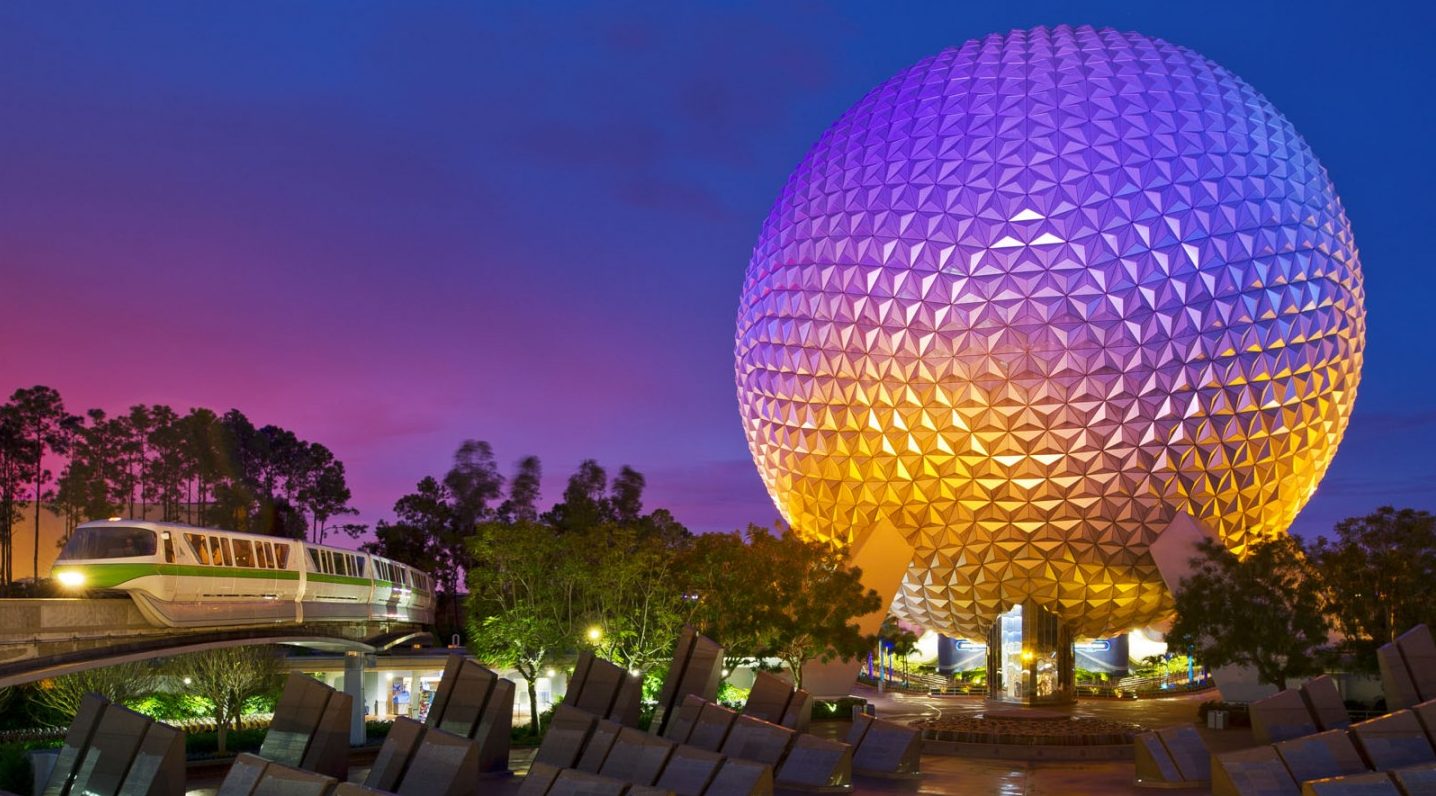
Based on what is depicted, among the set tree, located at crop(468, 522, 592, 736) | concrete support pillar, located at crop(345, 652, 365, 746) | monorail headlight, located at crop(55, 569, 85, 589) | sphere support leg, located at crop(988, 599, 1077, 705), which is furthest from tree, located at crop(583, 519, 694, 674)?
monorail headlight, located at crop(55, 569, 85, 589)

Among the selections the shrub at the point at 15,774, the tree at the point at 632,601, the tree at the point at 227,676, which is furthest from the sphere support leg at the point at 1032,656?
the shrub at the point at 15,774

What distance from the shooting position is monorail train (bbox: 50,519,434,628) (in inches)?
1008

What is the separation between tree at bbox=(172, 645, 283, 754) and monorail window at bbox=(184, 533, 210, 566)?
366 inches

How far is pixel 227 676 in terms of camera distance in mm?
36875

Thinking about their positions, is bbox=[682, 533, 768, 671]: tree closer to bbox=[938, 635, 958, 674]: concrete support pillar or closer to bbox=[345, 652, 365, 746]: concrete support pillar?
bbox=[345, 652, 365, 746]: concrete support pillar

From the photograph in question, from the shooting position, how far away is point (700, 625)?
4356 centimetres

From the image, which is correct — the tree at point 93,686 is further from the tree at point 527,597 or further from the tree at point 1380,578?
the tree at point 1380,578

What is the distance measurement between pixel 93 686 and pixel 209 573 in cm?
1211

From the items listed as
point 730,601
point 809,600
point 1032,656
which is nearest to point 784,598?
point 809,600

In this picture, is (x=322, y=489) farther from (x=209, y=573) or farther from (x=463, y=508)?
(x=209, y=573)

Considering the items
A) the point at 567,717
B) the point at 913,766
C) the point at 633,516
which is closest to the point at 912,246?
the point at 913,766

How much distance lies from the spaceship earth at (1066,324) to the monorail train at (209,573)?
760 inches

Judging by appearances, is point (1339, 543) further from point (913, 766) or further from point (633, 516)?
point (633, 516)

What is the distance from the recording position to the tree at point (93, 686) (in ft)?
120
